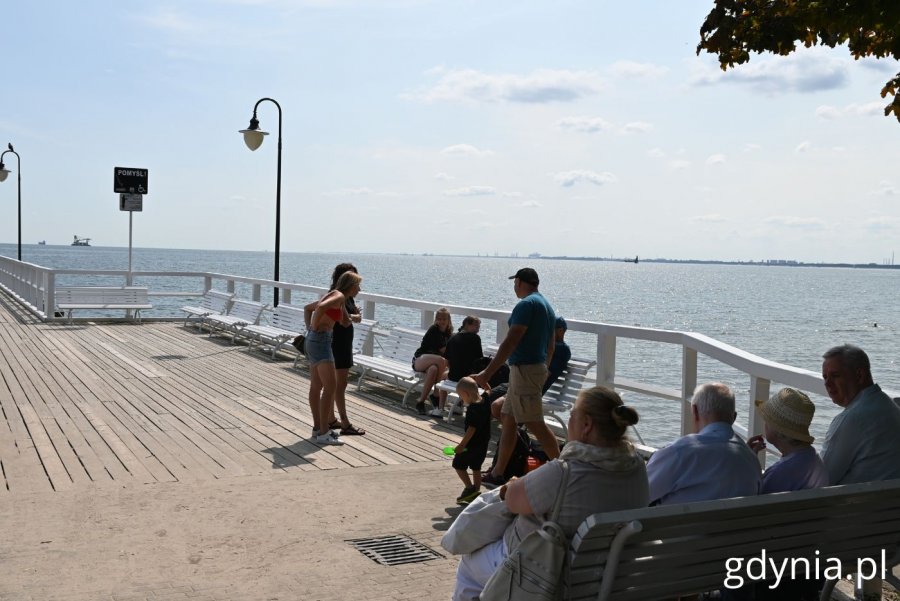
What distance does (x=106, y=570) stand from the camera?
4762 millimetres

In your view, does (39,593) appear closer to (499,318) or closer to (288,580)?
(288,580)

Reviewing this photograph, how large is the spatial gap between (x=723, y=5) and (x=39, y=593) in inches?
163

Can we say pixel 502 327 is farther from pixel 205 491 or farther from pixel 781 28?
pixel 781 28

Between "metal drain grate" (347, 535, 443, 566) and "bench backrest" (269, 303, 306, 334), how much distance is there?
8246 millimetres

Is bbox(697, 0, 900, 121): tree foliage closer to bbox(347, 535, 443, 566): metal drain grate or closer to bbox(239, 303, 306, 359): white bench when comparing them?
bbox(347, 535, 443, 566): metal drain grate

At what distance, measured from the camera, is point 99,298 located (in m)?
18.7

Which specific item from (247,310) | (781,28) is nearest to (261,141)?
(247,310)

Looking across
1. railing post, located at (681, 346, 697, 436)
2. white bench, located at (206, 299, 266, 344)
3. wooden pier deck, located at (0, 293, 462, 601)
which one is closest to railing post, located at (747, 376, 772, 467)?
railing post, located at (681, 346, 697, 436)

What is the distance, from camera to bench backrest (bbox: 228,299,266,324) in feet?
50.6

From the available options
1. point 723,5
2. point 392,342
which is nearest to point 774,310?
point 392,342

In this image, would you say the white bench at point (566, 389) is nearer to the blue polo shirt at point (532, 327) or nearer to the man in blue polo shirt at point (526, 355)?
the man in blue polo shirt at point (526, 355)

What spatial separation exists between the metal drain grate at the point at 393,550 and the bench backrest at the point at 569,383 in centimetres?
283

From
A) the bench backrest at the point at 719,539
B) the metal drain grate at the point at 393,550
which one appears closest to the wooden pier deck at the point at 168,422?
the metal drain grate at the point at 393,550

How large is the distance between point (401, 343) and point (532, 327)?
4628mm
